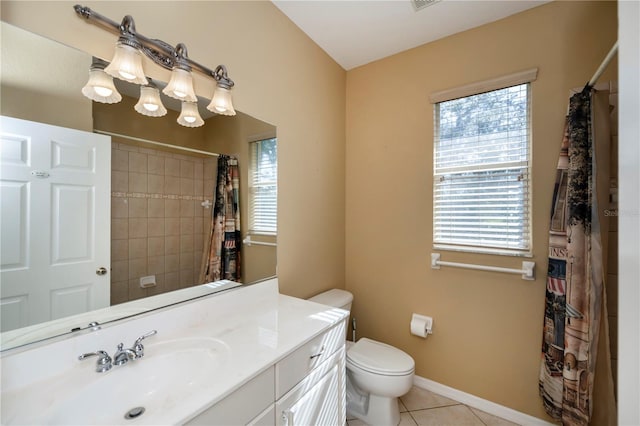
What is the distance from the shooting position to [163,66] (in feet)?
3.66

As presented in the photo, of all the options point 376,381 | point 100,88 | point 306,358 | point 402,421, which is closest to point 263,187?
point 100,88

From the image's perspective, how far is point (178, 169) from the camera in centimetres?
119

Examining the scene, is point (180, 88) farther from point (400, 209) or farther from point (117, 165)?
point (400, 209)

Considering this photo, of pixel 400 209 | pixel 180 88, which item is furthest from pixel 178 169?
pixel 400 209

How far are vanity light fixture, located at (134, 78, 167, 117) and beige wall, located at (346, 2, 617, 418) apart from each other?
159cm

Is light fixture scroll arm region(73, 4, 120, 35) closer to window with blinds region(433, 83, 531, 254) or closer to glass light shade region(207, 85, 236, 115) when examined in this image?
glass light shade region(207, 85, 236, 115)

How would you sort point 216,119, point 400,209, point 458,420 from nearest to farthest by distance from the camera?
point 216,119 < point 458,420 < point 400,209

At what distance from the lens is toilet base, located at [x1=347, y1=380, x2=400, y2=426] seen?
5.33ft

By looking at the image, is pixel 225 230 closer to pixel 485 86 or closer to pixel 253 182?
pixel 253 182

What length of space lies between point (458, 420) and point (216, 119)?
2340mm

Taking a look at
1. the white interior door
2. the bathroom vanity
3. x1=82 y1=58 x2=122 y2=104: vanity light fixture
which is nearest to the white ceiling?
x1=82 y1=58 x2=122 y2=104: vanity light fixture

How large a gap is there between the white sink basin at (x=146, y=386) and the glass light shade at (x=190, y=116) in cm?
93

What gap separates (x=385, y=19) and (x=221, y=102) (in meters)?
1.27

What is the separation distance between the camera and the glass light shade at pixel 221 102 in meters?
1.30
